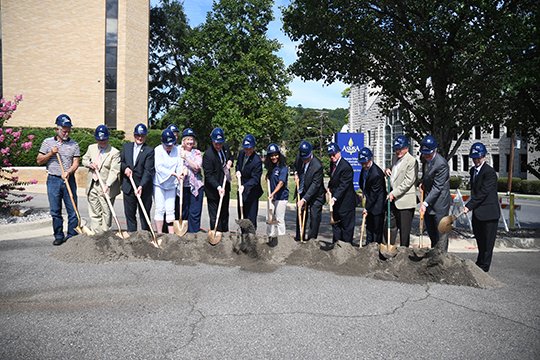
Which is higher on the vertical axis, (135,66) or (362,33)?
(135,66)

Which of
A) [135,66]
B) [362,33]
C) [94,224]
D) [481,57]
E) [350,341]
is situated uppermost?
[135,66]

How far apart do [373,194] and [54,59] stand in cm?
2395

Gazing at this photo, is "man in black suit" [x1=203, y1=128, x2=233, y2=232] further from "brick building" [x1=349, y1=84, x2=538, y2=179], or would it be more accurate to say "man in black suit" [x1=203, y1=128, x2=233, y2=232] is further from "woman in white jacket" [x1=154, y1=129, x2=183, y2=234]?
"brick building" [x1=349, y1=84, x2=538, y2=179]

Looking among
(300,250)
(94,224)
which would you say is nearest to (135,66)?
(94,224)

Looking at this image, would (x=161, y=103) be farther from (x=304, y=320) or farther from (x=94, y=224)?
(x=304, y=320)

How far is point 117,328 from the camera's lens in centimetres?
430

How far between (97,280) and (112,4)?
24.6 meters

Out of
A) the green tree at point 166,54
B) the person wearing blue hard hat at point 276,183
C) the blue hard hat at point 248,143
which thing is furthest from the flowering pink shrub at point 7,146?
the green tree at point 166,54

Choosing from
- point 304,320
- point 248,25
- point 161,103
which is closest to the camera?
point 304,320

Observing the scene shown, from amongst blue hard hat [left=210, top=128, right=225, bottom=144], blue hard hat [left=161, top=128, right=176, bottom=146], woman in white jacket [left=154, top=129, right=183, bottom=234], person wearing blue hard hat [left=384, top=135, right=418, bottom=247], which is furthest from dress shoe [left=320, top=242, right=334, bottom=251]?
blue hard hat [left=161, top=128, right=176, bottom=146]

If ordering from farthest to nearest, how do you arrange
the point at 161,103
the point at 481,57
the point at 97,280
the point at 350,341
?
the point at 161,103, the point at 481,57, the point at 97,280, the point at 350,341

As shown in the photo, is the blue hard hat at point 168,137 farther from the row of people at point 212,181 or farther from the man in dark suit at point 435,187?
the man in dark suit at point 435,187

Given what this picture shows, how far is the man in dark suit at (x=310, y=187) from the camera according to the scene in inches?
306

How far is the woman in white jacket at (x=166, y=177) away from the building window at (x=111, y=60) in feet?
66.8
